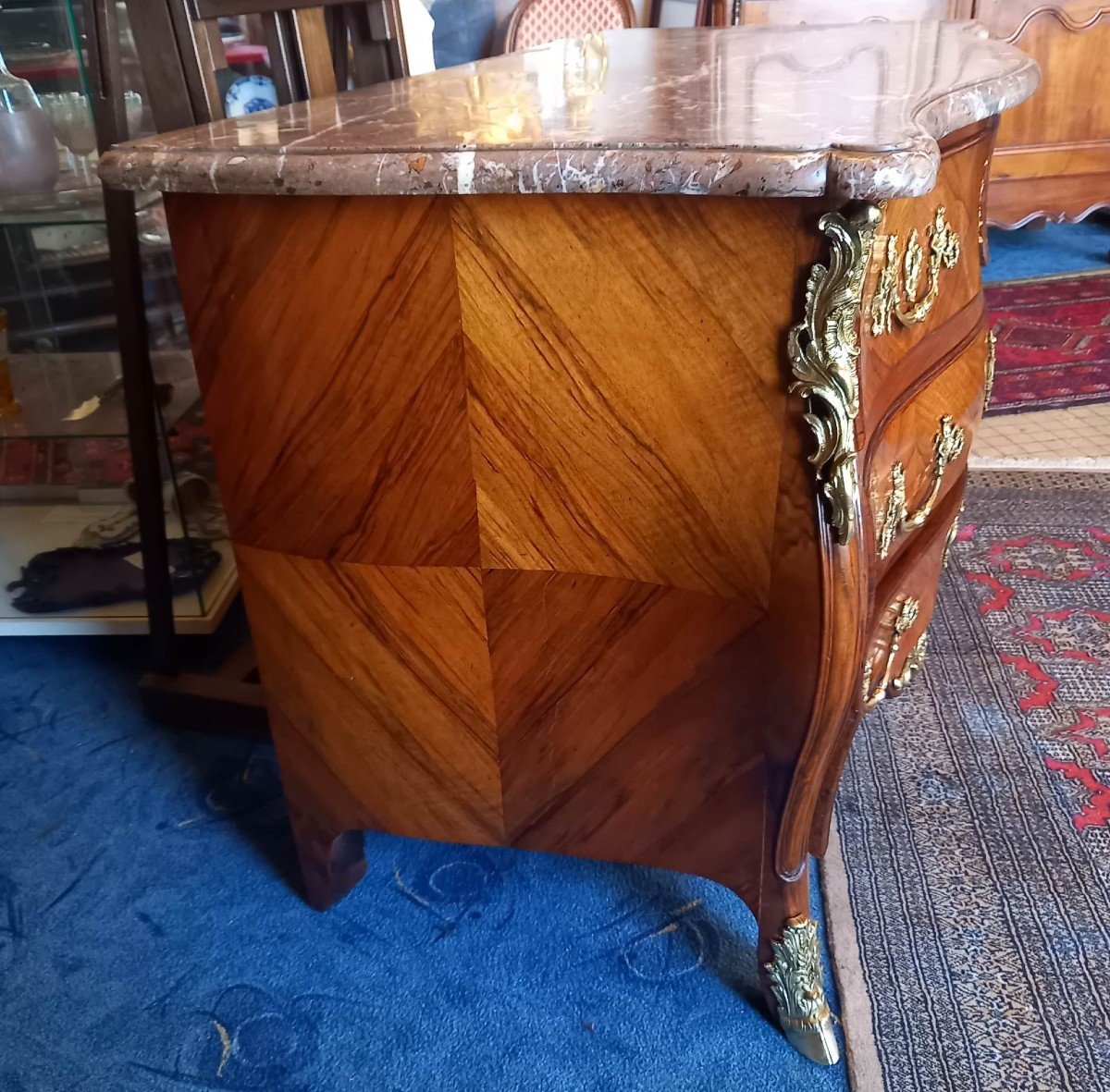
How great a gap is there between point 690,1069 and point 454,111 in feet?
3.05

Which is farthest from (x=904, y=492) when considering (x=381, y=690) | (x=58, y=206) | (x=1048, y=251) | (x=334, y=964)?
(x=1048, y=251)

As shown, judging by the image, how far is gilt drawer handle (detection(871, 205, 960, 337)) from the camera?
740 millimetres

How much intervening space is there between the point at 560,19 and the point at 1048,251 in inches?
71.9

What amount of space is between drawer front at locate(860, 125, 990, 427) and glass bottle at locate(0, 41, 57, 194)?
1.21 meters

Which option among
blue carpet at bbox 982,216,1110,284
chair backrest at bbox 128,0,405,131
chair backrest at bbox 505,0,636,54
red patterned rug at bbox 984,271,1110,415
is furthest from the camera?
blue carpet at bbox 982,216,1110,284

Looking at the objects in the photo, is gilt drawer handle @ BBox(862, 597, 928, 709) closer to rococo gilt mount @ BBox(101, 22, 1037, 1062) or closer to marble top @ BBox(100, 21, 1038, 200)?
rococo gilt mount @ BBox(101, 22, 1037, 1062)

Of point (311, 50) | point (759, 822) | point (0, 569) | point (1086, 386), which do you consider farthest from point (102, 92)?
point (1086, 386)

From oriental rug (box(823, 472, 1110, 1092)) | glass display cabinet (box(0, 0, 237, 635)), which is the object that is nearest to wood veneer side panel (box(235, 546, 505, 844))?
oriental rug (box(823, 472, 1110, 1092))

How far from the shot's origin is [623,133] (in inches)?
26.5

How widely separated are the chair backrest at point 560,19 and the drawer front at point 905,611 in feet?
7.18

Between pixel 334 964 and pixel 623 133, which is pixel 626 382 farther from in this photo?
pixel 334 964

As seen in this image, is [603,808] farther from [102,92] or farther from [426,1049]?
[102,92]

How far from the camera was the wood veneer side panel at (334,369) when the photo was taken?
723 mm

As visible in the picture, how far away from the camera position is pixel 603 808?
98 cm
